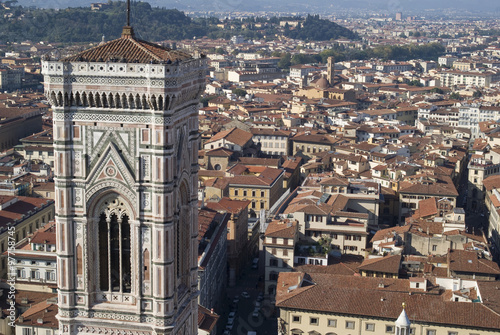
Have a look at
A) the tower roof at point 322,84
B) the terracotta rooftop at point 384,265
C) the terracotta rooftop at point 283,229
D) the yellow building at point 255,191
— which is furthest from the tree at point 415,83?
the terracotta rooftop at point 384,265

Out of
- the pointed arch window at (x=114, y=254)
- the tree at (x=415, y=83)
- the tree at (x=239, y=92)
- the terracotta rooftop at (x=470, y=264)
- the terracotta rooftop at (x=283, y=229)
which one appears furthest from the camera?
the tree at (x=415, y=83)

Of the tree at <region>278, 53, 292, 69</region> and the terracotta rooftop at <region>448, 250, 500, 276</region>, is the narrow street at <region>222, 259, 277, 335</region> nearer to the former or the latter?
the terracotta rooftop at <region>448, 250, 500, 276</region>

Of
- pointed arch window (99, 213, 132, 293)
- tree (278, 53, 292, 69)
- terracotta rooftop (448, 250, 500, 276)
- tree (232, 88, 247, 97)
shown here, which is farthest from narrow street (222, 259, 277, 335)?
tree (278, 53, 292, 69)

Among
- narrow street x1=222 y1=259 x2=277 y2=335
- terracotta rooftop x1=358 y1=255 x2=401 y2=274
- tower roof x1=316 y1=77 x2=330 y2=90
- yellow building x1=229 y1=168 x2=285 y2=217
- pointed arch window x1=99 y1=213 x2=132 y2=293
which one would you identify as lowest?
narrow street x1=222 y1=259 x2=277 y2=335

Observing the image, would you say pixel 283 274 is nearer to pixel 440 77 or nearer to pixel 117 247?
pixel 117 247

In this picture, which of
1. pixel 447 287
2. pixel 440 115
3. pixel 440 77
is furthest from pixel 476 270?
pixel 440 77

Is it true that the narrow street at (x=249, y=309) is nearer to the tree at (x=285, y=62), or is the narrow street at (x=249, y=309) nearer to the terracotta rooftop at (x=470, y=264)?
the terracotta rooftop at (x=470, y=264)

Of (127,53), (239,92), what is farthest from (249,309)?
(239,92)
